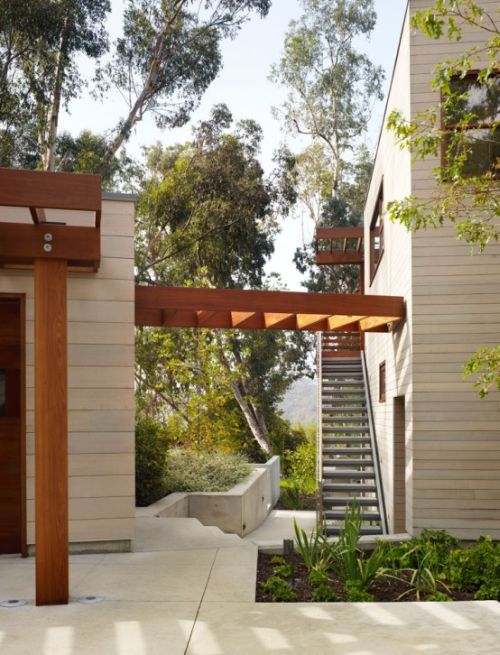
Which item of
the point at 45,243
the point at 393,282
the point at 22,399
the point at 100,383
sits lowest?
the point at 22,399

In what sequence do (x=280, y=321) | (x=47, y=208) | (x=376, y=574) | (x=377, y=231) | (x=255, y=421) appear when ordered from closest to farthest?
(x=47, y=208)
(x=376, y=574)
(x=280, y=321)
(x=377, y=231)
(x=255, y=421)

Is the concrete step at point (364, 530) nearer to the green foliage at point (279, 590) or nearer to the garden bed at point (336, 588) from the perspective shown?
the garden bed at point (336, 588)

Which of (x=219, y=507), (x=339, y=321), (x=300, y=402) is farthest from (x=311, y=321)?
(x=300, y=402)

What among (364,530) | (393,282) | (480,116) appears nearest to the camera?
(480,116)

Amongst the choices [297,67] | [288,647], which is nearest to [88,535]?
[288,647]

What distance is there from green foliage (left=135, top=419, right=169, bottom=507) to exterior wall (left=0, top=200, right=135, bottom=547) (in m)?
3.36

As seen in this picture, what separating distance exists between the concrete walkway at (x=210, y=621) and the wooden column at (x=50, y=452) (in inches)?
9.3

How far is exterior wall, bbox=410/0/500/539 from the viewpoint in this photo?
8.37m

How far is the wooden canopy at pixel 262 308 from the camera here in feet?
28.2

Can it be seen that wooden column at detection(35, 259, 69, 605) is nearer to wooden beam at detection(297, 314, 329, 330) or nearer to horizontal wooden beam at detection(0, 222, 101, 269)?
horizontal wooden beam at detection(0, 222, 101, 269)

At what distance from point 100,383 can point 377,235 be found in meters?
8.28

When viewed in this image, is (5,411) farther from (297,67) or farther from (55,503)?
(297,67)

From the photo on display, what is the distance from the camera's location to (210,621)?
4.91 meters

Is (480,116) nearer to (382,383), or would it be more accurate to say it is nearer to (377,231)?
(382,383)
